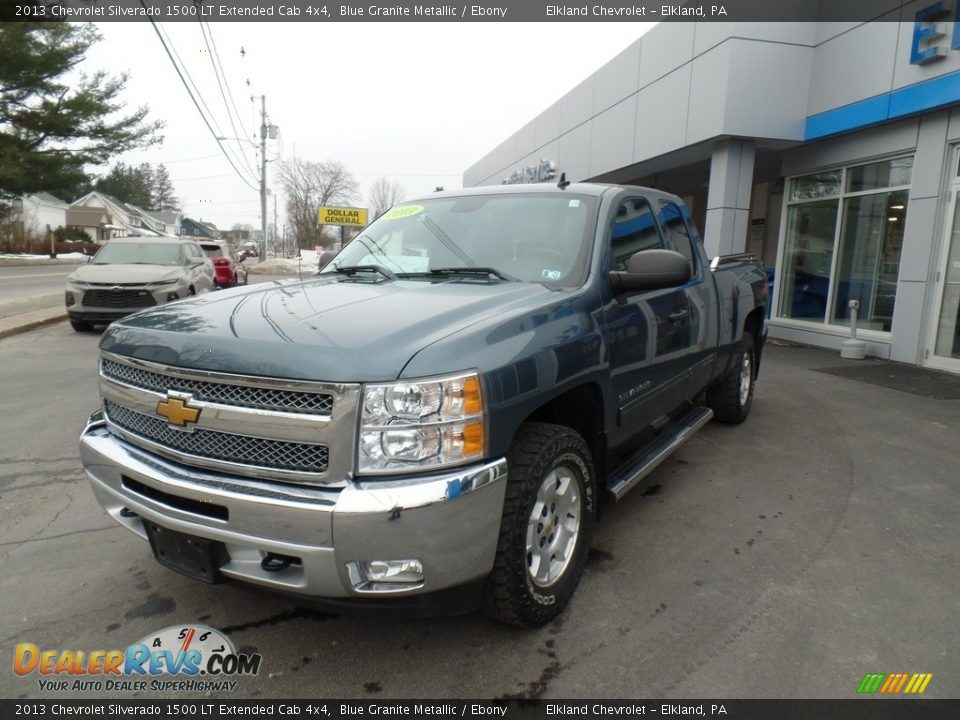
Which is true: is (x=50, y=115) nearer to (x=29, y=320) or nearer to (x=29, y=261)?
(x=29, y=261)

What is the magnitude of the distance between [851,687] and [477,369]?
71.8 inches

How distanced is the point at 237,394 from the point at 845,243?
449 inches

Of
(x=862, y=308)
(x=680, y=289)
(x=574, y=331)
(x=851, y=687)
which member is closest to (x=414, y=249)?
(x=574, y=331)

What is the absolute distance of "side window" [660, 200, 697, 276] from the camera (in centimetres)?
426

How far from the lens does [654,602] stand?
2902 millimetres

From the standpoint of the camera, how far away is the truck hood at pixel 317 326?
2.13 m

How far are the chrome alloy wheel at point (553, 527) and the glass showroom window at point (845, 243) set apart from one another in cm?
909

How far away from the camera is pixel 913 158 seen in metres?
9.23

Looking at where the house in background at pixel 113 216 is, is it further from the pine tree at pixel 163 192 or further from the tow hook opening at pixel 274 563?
the tow hook opening at pixel 274 563

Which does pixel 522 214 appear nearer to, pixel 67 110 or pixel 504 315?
pixel 504 315

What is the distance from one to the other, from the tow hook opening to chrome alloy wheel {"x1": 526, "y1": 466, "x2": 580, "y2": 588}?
0.88 metres

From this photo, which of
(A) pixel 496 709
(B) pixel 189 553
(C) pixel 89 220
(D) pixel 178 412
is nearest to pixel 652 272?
(A) pixel 496 709

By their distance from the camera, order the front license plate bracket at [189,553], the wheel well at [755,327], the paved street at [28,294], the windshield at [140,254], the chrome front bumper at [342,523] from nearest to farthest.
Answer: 1. the chrome front bumper at [342,523]
2. the front license plate bracket at [189,553]
3. the wheel well at [755,327]
4. the windshield at [140,254]
5. the paved street at [28,294]

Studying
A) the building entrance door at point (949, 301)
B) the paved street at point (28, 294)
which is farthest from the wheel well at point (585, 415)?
the paved street at point (28, 294)
